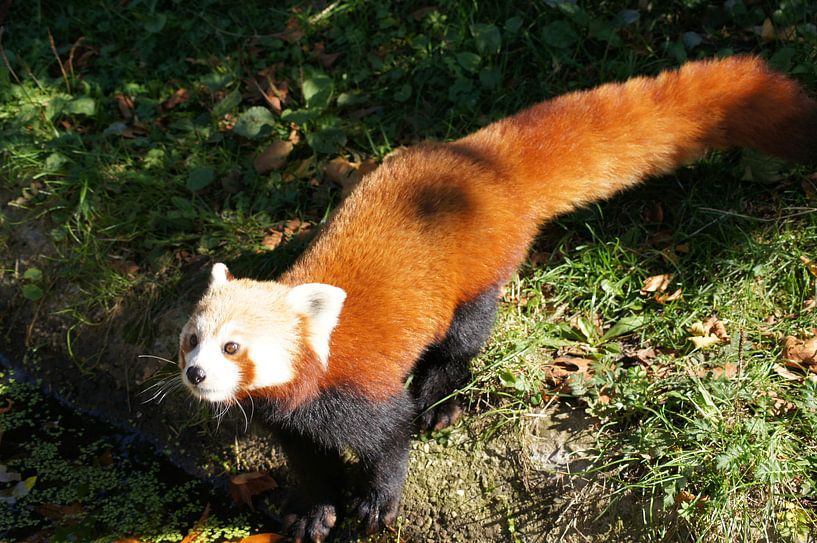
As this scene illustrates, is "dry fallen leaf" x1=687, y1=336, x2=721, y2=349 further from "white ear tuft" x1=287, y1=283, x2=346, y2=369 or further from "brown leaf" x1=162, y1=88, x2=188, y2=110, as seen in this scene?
"brown leaf" x1=162, y1=88, x2=188, y2=110

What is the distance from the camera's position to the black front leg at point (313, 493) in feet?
10.4

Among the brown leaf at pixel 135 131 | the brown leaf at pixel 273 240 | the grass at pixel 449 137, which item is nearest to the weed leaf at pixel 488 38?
the grass at pixel 449 137

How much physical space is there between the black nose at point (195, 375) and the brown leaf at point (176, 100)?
8.73 feet

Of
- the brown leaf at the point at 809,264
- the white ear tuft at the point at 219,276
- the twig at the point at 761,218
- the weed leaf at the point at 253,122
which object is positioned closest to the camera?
the white ear tuft at the point at 219,276

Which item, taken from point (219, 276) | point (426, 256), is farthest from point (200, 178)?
point (426, 256)

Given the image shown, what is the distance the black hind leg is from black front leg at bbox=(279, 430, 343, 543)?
0.46 metres

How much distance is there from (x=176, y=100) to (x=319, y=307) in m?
2.66

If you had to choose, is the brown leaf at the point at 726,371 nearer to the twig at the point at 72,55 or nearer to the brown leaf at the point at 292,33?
the brown leaf at the point at 292,33

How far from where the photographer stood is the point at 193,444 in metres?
3.75

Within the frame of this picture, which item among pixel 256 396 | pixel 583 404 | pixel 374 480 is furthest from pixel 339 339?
pixel 583 404

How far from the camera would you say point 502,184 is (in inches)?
126

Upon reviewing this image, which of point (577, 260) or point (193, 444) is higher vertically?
point (577, 260)

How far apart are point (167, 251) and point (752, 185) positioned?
3.00 metres

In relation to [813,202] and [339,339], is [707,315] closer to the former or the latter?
[813,202]
